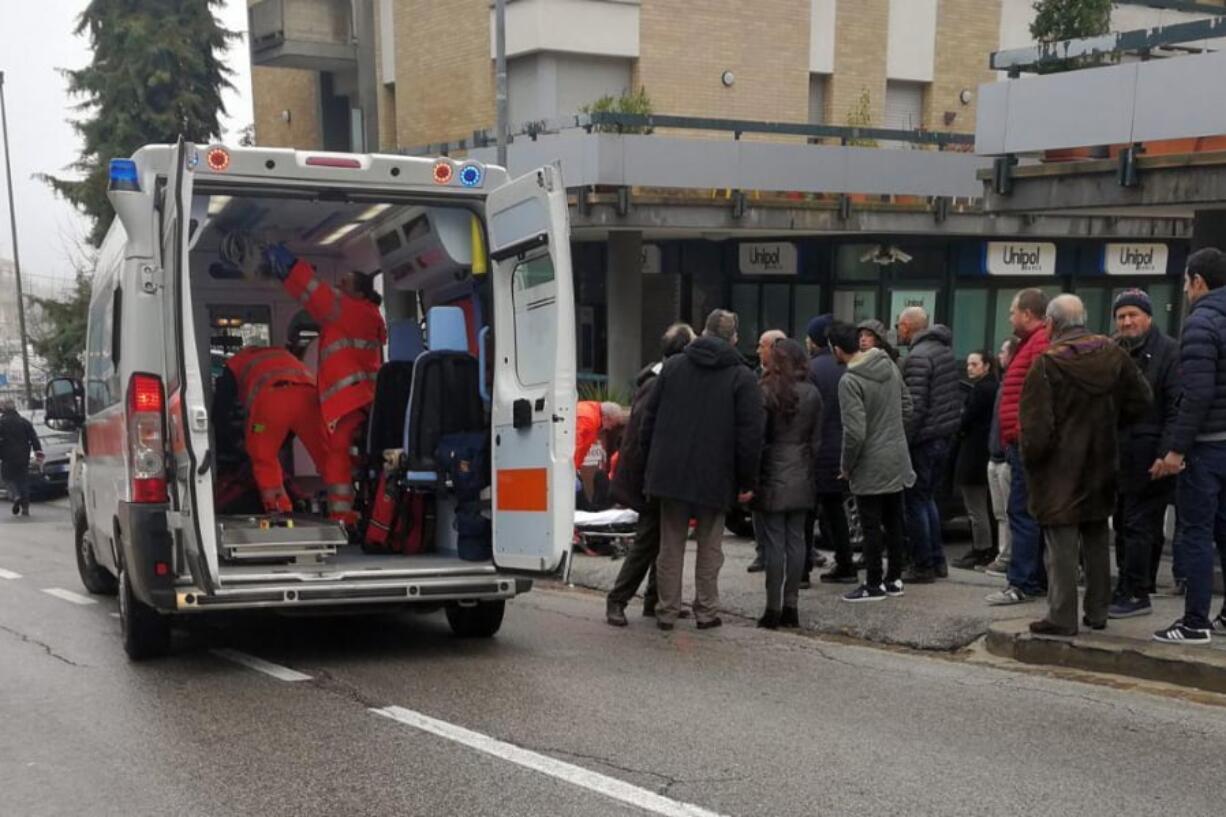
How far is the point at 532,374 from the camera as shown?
697cm

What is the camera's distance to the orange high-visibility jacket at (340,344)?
8.54m

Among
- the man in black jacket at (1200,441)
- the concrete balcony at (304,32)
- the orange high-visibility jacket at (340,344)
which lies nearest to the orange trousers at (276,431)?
the orange high-visibility jacket at (340,344)

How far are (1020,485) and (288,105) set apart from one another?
24.2 meters

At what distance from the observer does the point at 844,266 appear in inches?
859

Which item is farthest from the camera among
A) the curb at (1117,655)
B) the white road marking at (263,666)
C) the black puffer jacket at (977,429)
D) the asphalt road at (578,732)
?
the black puffer jacket at (977,429)

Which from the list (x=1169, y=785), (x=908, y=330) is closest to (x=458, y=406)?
(x=908, y=330)

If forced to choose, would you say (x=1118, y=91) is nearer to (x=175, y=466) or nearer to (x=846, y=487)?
(x=846, y=487)

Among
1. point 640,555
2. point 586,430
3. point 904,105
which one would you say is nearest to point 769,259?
point 904,105

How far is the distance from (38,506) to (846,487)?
56.5ft

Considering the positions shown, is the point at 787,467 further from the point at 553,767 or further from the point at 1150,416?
the point at 553,767

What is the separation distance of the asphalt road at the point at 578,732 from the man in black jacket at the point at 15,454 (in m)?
12.5

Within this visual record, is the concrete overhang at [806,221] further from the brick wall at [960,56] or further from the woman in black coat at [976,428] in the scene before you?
the woman in black coat at [976,428]

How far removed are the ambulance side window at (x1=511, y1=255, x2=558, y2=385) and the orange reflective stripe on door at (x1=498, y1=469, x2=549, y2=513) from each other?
528 millimetres

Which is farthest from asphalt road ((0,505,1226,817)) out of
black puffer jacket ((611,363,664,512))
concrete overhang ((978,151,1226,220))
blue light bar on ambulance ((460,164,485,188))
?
concrete overhang ((978,151,1226,220))
